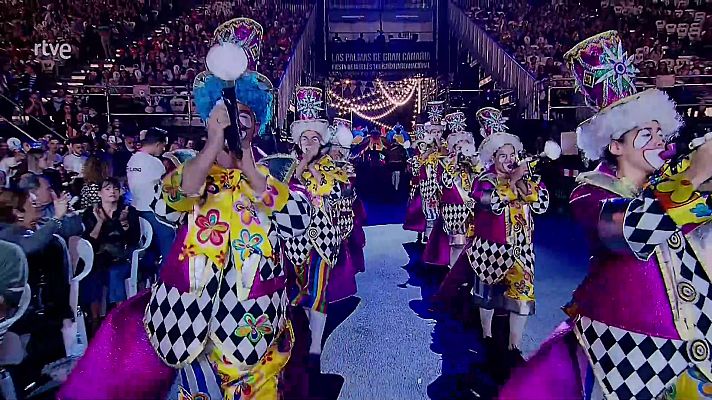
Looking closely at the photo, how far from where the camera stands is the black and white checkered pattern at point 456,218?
240 inches

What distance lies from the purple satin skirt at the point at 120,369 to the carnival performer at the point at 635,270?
3.64 ft

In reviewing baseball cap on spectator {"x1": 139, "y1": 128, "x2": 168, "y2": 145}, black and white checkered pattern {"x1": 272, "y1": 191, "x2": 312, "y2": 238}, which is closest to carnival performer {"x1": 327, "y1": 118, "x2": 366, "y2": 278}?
baseball cap on spectator {"x1": 139, "y1": 128, "x2": 168, "y2": 145}

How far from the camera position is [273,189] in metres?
2.11

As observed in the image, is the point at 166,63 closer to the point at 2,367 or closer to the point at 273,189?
the point at 2,367

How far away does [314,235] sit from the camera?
3846 millimetres

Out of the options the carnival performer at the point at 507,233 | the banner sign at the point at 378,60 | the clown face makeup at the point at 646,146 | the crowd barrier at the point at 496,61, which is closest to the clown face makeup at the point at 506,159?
the carnival performer at the point at 507,233

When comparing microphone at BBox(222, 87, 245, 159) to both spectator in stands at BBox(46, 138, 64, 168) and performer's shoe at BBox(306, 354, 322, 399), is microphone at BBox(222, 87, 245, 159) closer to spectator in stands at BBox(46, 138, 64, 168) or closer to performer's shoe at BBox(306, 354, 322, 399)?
performer's shoe at BBox(306, 354, 322, 399)

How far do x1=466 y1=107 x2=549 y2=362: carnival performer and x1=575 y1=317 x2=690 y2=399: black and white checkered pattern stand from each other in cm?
184

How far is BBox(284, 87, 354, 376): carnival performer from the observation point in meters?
3.68

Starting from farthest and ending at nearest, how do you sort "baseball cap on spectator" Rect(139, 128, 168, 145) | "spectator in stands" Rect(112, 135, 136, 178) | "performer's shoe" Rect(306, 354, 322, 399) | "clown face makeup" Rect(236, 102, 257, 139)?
"spectator in stands" Rect(112, 135, 136, 178) < "performer's shoe" Rect(306, 354, 322, 399) < "baseball cap on spectator" Rect(139, 128, 168, 145) < "clown face makeup" Rect(236, 102, 257, 139)

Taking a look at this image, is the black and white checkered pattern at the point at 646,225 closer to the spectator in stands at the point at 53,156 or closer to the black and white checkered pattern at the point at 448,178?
the black and white checkered pattern at the point at 448,178

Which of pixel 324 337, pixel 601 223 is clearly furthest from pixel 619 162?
pixel 324 337

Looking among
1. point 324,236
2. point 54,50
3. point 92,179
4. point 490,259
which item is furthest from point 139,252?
point 54,50

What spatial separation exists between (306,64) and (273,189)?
12193 mm
